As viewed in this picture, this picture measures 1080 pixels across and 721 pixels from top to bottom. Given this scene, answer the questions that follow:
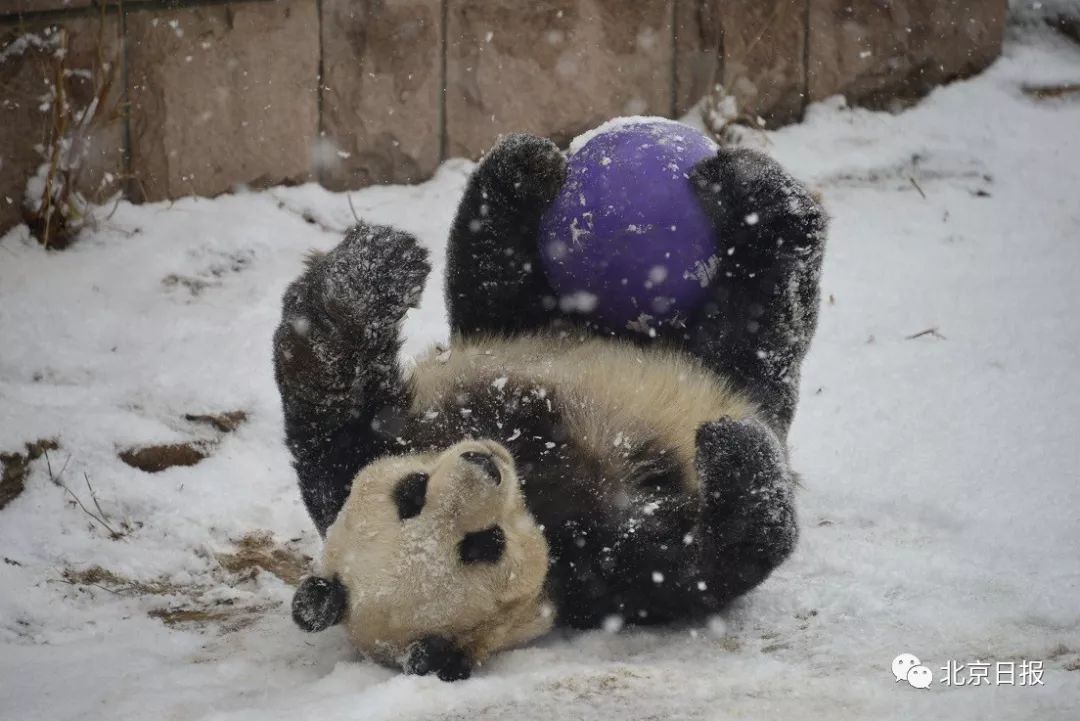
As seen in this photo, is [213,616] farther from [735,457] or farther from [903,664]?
[903,664]

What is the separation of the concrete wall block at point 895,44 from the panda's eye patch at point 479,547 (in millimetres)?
4821

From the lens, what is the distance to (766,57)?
691 centimetres

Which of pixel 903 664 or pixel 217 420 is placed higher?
pixel 903 664

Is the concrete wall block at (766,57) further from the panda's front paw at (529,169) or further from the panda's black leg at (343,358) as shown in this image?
the panda's black leg at (343,358)

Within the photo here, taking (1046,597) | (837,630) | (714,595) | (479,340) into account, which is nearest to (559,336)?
(479,340)

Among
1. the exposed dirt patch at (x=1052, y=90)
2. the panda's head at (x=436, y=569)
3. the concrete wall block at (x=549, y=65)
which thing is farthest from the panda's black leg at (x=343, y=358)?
the exposed dirt patch at (x=1052, y=90)

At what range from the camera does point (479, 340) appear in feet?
13.0

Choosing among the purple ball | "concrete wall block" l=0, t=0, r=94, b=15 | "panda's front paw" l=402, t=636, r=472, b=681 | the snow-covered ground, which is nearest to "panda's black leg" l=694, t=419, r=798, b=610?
the snow-covered ground

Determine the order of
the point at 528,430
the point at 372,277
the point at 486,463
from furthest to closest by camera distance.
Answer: the point at 528,430 < the point at 372,277 < the point at 486,463

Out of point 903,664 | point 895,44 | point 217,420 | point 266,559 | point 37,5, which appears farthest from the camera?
point 895,44

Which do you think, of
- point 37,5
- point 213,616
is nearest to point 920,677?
point 213,616

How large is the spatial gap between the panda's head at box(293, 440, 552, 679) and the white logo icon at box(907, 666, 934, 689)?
918mm

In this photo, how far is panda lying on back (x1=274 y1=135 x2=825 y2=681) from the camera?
299 cm

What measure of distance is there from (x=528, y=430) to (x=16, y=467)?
1.91 metres
